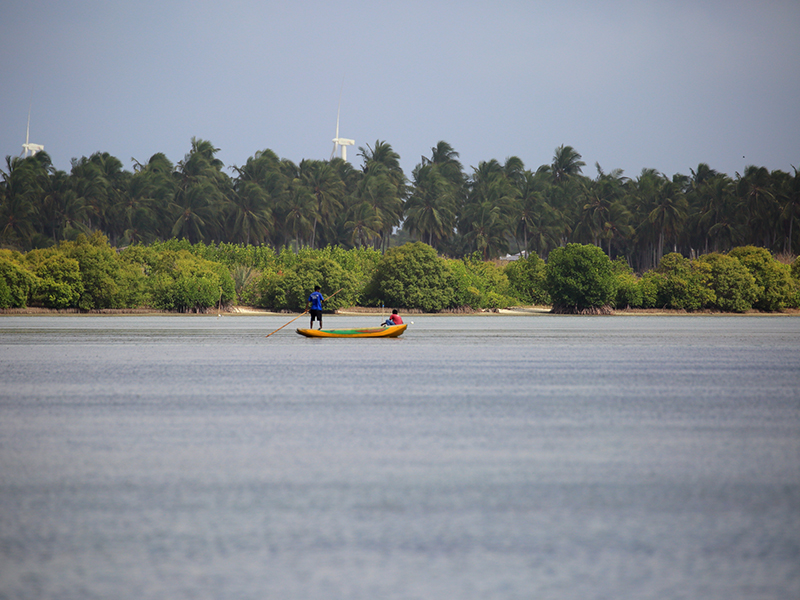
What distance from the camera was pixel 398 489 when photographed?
8320 millimetres

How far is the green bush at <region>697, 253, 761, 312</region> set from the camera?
78.2 m

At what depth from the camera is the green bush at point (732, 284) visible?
7825 cm

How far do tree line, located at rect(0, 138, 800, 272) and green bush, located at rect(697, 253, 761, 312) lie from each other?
35.6 metres

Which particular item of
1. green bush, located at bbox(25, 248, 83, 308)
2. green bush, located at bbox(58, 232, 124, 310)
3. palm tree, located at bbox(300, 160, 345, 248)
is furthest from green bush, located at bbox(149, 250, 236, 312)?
palm tree, located at bbox(300, 160, 345, 248)

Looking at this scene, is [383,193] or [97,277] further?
[383,193]

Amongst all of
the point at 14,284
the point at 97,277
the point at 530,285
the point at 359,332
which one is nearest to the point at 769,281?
the point at 530,285

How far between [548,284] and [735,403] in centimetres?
6372

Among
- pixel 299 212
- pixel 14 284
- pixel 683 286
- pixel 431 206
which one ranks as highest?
pixel 431 206

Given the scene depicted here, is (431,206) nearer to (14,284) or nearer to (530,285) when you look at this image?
(530,285)

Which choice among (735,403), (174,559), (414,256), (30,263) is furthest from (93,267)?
(174,559)

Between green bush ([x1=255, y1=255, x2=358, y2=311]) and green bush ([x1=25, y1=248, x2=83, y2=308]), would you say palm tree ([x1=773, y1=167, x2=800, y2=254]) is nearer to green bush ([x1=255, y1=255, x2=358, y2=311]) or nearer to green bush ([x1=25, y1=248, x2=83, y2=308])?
green bush ([x1=255, y1=255, x2=358, y2=311])

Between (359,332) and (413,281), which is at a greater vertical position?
(413,281)

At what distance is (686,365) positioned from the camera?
23.0 meters

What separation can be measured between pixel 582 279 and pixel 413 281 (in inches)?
575
